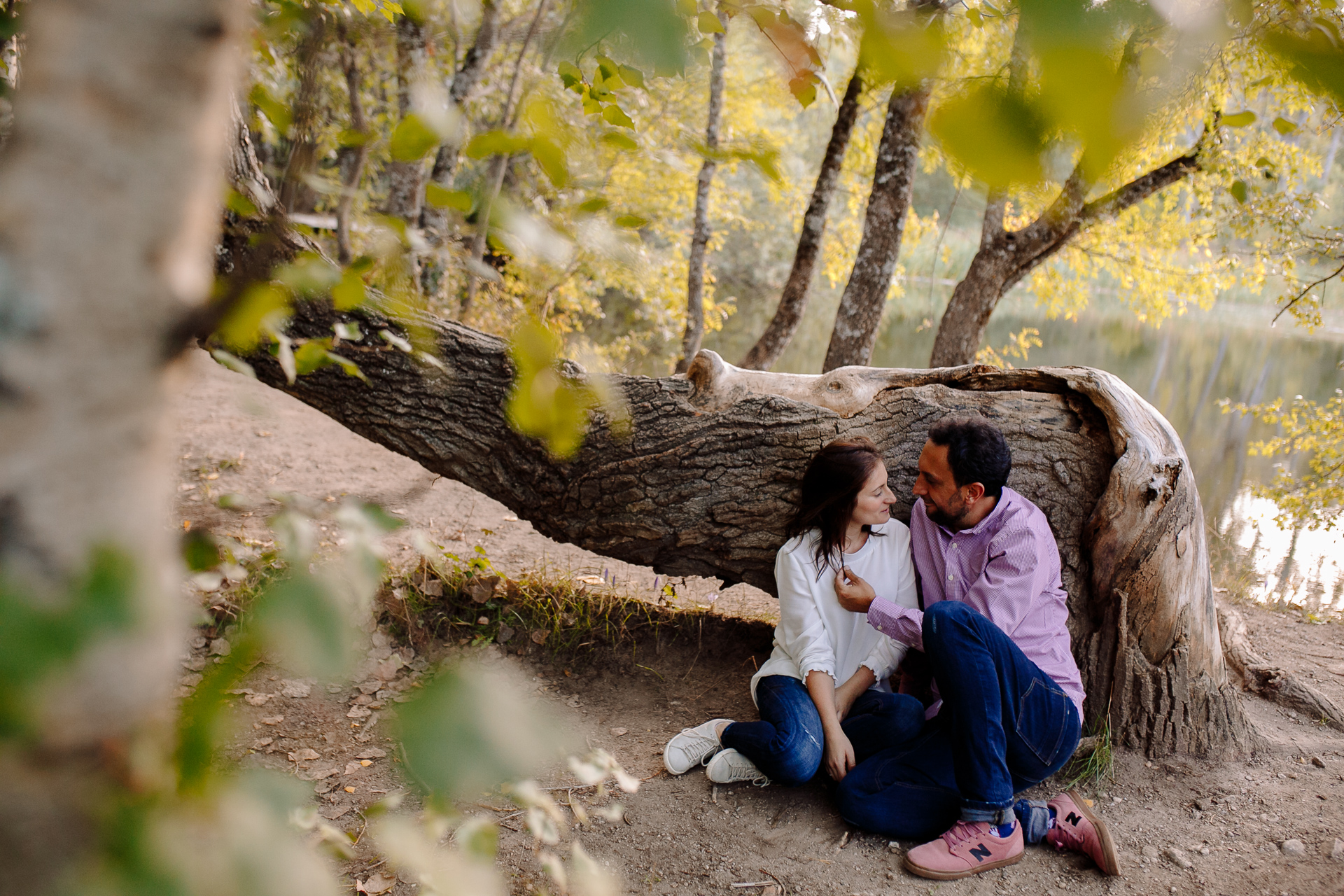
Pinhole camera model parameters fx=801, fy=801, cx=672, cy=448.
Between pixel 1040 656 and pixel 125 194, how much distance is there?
284 cm

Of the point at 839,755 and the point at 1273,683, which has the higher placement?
the point at 1273,683

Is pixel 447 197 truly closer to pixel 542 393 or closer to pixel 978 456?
pixel 542 393

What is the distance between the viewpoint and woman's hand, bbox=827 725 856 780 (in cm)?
268

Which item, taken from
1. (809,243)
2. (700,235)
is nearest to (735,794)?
(809,243)

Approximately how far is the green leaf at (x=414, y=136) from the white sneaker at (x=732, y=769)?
257 cm

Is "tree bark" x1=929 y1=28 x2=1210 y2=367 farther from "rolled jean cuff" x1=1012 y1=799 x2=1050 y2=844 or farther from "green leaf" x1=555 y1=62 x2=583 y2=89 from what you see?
"green leaf" x1=555 y1=62 x2=583 y2=89

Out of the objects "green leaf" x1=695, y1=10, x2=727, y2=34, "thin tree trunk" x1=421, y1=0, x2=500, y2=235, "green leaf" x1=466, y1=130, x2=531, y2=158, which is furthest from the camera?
"thin tree trunk" x1=421, y1=0, x2=500, y2=235

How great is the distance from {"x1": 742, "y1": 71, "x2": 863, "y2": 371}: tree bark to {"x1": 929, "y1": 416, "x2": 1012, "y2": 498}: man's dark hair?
292 centimetres

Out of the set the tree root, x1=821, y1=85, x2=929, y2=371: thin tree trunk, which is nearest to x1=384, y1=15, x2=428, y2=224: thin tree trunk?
x1=821, y1=85, x2=929, y2=371: thin tree trunk

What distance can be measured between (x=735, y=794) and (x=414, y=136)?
265 centimetres

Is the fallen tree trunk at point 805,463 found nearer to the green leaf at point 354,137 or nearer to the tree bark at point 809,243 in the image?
the green leaf at point 354,137

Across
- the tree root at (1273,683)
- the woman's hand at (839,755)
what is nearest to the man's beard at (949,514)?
the woman's hand at (839,755)

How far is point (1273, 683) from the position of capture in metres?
3.50

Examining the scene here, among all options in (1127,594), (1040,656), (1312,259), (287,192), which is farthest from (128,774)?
(1312,259)
